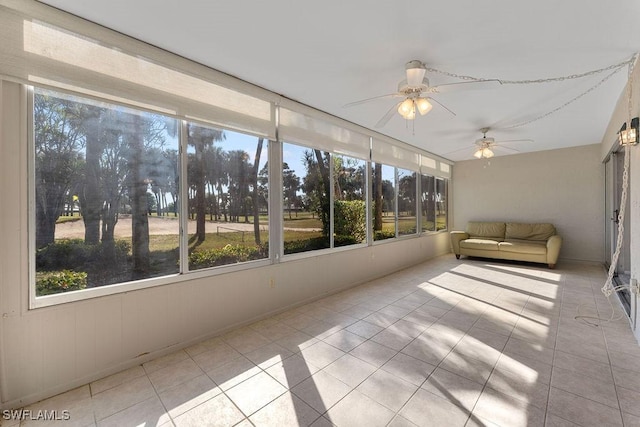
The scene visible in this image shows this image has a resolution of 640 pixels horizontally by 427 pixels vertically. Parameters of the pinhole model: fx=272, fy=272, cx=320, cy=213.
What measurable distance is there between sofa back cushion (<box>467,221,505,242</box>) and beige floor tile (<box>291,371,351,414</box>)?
234 inches

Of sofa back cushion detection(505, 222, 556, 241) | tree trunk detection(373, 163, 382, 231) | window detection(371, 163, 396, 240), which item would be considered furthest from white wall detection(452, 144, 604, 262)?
tree trunk detection(373, 163, 382, 231)

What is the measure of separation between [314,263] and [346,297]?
67 centimetres

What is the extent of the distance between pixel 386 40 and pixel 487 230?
5940 millimetres

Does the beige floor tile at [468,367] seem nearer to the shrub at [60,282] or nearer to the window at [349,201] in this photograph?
the window at [349,201]

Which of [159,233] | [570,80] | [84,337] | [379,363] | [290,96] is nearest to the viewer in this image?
[84,337]

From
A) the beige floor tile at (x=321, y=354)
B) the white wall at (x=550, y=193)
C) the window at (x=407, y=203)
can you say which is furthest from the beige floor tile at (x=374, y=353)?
the white wall at (x=550, y=193)

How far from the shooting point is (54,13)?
1839mm

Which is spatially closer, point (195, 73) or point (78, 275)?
point (78, 275)

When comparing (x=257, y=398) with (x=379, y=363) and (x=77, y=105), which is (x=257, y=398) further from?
(x=77, y=105)

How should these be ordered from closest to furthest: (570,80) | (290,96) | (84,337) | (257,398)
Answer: (257,398) < (84,337) < (570,80) < (290,96)

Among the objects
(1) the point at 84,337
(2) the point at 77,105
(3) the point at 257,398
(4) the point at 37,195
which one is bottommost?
(3) the point at 257,398

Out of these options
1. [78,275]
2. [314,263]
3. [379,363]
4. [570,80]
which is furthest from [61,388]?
[570,80]

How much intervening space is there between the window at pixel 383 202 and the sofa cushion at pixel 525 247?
8.14 ft

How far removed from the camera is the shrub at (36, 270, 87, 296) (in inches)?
74.5
